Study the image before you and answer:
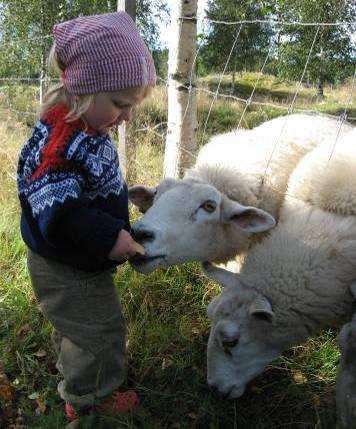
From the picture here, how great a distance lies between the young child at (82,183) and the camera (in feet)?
7.25

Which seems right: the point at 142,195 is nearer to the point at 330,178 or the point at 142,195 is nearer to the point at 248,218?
the point at 248,218

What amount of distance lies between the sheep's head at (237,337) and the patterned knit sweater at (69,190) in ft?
2.54

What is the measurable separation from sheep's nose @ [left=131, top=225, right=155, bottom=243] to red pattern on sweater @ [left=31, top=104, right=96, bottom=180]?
0.63m

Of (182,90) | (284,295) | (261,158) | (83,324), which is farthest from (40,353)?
(182,90)

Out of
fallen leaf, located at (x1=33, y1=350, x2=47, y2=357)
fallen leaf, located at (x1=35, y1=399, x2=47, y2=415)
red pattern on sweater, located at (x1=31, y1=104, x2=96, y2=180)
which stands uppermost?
red pattern on sweater, located at (x1=31, y1=104, x2=96, y2=180)

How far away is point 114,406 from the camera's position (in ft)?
9.23

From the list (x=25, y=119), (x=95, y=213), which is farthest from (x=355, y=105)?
(x=95, y=213)

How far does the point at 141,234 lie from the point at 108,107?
76 cm

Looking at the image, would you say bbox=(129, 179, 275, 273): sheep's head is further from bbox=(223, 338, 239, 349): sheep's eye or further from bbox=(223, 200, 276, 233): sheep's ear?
bbox=(223, 338, 239, 349): sheep's eye

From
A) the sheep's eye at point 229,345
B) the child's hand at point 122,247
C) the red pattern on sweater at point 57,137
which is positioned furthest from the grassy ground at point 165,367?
the red pattern on sweater at point 57,137

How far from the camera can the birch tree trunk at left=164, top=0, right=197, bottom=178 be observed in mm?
4152

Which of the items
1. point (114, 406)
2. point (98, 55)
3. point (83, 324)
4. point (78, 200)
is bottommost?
point (114, 406)

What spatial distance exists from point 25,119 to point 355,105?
54.9 ft

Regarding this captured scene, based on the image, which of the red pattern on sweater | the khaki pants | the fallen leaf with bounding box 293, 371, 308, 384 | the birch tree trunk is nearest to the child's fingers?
the khaki pants
